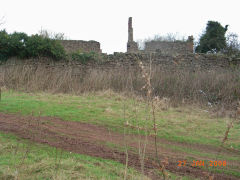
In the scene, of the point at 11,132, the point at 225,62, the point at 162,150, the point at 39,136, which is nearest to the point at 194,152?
the point at 162,150

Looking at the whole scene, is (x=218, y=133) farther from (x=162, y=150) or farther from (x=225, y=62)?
(x=225, y=62)

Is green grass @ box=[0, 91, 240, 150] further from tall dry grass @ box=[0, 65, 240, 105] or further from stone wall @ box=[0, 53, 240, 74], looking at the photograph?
stone wall @ box=[0, 53, 240, 74]


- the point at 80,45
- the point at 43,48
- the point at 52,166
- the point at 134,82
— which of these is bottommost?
the point at 52,166

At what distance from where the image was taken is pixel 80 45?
18250 millimetres

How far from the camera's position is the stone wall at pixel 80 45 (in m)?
17.9

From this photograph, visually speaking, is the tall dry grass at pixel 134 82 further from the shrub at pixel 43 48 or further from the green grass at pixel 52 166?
the green grass at pixel 52 166

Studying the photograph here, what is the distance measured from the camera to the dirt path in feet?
13.7

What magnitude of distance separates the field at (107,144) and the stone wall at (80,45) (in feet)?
30.2

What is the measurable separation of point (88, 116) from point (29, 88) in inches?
254

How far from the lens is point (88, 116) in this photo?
783 cm

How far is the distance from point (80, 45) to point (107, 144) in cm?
1396

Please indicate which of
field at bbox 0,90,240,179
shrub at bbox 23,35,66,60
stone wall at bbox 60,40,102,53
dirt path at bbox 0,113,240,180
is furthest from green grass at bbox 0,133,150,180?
stone wall at bbox 60,40,102,53

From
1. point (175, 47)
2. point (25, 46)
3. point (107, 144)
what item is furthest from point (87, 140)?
point (175, 47)
